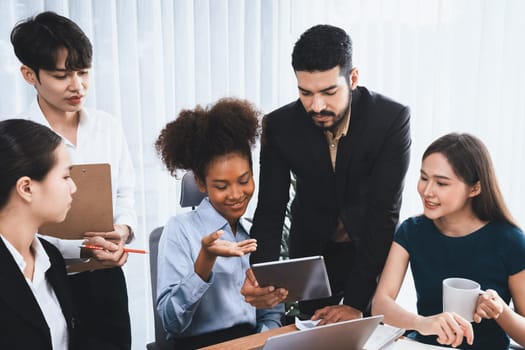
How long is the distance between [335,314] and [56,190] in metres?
0.84

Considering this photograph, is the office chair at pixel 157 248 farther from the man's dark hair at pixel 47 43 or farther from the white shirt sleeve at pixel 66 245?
the man's dark hair at pixel 47 43

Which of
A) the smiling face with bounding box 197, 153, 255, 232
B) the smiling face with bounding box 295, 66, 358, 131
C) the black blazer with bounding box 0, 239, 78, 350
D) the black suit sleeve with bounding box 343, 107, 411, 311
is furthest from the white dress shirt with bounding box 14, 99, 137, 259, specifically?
the black suit sleeve with bounding box 343, 107, 411, 311

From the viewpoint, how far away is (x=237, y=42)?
2.85 meters

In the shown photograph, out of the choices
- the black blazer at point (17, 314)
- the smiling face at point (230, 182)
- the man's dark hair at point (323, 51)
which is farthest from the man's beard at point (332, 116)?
the black blazer at point (17, 314)

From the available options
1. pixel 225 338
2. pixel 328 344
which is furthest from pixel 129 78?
pixel 328 344

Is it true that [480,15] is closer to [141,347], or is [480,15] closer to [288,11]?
[288,11]

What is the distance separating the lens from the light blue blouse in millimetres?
1467

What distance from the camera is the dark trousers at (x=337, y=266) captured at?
1932 millimetres

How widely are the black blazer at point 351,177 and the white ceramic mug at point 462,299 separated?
45 centimetres

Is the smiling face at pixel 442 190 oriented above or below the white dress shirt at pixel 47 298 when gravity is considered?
above

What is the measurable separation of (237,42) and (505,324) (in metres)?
2.01

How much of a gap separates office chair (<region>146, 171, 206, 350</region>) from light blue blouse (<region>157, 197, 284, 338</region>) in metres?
0.05

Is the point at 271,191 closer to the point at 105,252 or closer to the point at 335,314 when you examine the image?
the point at 335,314

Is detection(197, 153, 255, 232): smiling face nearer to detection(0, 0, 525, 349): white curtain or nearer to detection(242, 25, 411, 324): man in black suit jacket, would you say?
detection(242, 25, 411, 324): man in black suit jacket
